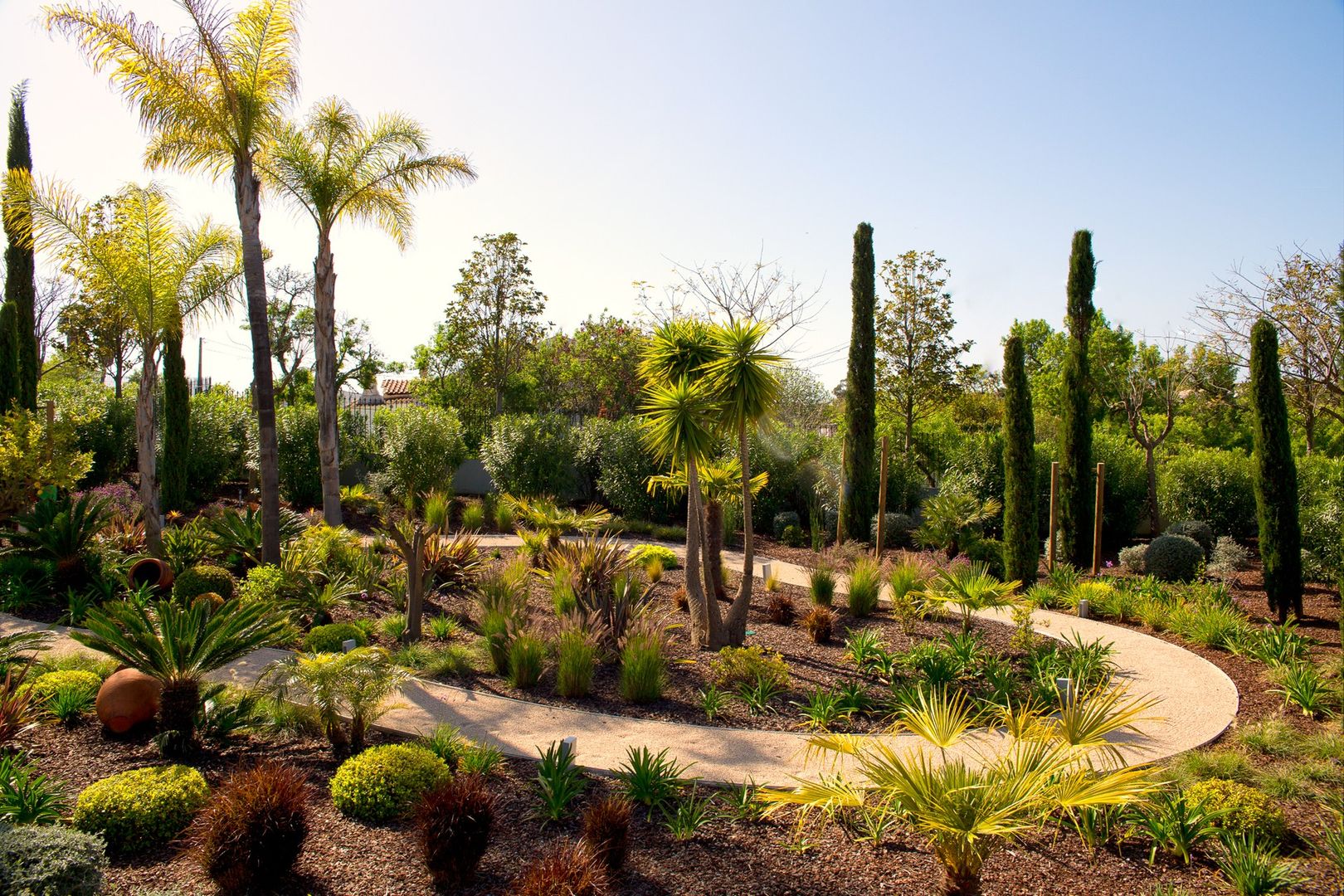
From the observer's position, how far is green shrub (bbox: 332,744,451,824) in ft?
15.2

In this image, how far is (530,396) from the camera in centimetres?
3027

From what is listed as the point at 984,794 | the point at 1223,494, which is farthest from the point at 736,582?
the point at 1223,494

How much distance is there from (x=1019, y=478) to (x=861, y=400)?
467 centimetres

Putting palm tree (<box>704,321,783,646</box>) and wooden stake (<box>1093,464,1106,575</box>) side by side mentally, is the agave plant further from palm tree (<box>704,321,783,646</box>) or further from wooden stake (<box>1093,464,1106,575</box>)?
wooden stake (<box>1093,464,1106,575</box>)

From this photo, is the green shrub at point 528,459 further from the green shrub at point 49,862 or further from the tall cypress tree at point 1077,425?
the green shrub at point 49,862

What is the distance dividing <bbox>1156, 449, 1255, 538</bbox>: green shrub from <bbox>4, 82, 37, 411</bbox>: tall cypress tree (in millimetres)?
23244

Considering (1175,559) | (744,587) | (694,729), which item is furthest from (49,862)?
(1175,559)

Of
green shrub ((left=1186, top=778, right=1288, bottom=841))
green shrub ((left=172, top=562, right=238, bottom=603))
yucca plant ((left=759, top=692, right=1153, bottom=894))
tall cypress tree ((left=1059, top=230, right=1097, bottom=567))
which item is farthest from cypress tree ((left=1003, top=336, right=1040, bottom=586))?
green shrub ((left=172, top=562, right=238, bottom=603))

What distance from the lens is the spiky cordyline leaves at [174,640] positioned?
5605mm

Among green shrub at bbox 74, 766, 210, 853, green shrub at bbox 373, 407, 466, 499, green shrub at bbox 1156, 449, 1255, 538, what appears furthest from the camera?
green shrub at bbox 373, 407, 466, 499

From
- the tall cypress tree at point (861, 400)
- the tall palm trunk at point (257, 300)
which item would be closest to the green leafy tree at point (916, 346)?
the tall cypress tree at point (861, 400)

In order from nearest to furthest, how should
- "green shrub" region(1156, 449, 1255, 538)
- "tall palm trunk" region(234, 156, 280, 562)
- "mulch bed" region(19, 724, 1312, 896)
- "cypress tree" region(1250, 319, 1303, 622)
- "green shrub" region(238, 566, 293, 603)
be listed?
"mulch bed" region(19, 724, 1312, 896) → "green shrub" region(238, 566, 293, 603) → "cypress tree" region(1250, 319, 1303, 622) → "tall palm trunk" region(234, 156, 280, 562) → "green shrub" region(1156, 449, 1255, 538)

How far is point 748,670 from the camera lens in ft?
23.7

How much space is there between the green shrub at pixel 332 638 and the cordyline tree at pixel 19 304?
43.3 ft
